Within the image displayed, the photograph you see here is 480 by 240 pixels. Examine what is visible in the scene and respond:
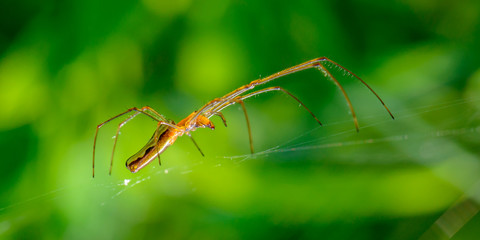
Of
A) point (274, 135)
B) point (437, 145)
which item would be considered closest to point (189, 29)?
point (274, 135)

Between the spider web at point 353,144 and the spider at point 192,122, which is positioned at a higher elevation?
the spider at point 192,122

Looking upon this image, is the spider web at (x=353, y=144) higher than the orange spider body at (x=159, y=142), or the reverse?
the orange spider body at (x=159, y=142)

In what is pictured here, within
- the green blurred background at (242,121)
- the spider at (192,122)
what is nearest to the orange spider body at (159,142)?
the spider at (192,122)

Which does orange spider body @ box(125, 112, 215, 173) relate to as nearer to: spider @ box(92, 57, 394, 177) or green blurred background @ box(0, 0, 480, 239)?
spider @ box(92, 57, 394, 177)

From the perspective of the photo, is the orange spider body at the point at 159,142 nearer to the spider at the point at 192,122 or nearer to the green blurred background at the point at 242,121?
the spider at the point at 192,122

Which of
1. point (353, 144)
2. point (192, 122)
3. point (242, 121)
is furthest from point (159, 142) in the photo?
point (353, 144)

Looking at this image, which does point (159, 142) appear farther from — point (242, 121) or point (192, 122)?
point (242, 121)

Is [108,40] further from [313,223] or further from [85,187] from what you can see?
[313,223]

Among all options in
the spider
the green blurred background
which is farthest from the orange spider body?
the green blurred background
